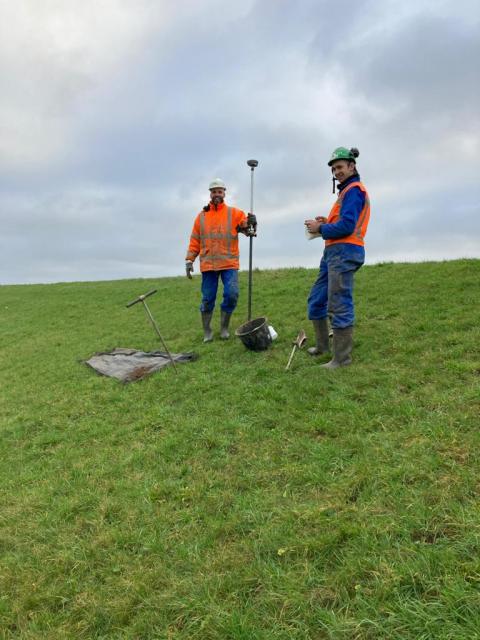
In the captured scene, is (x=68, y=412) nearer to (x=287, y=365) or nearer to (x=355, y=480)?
(x=287, y=365)

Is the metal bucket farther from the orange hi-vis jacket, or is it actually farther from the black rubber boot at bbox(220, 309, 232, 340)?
the orange hi-vis jacket

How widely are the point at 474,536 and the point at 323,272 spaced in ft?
14.5

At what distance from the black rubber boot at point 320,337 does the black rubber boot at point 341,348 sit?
2.53ft

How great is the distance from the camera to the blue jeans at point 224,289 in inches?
324

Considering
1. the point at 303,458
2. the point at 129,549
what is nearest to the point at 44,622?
the point at 129,549

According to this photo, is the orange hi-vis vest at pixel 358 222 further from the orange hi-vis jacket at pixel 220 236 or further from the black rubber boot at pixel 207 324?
the black rubber boot at pixel 207 324

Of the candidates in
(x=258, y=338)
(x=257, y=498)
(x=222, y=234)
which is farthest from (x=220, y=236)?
(x=257, y=498)

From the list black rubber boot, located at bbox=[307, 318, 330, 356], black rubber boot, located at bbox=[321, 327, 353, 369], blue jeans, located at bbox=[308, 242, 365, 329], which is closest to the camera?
blue jeans, located at bbox=[308, 242, 365, 329]

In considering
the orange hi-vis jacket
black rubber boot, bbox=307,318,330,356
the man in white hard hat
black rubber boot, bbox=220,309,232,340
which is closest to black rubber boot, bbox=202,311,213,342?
black rubber boot, bbox=220,309,232,340

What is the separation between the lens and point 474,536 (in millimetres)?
2572

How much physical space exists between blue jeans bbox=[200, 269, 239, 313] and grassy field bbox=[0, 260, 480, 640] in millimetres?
1242

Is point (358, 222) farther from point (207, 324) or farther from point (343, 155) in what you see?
point (207, 324)

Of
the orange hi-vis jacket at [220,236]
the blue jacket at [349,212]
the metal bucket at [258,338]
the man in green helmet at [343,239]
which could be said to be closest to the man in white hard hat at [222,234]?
the orange hi-vis jacket at [220,236]

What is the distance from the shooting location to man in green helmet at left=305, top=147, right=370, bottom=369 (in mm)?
5594
